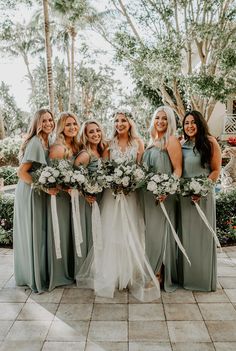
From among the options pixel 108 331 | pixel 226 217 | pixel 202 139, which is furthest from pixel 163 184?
pixel 226 217

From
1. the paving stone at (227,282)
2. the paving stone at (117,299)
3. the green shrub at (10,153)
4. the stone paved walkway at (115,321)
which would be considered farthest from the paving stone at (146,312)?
the green shrub at (10,153)

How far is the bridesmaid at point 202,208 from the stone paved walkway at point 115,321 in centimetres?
22

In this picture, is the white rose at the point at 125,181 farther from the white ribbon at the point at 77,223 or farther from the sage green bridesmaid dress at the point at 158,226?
the white ribbon at the point at 77,223

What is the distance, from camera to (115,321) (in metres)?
3.54

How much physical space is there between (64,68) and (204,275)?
95.6ft

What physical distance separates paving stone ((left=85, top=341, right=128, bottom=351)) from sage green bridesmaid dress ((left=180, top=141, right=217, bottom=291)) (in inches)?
54.7

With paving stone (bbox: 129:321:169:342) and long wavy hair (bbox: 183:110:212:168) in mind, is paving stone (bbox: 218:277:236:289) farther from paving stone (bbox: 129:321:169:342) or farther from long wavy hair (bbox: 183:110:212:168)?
long wavy hair (bbox: 183:110:212:168)

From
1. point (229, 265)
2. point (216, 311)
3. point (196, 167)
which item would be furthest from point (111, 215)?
point (229, 265)

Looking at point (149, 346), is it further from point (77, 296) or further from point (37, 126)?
point (37, 126)

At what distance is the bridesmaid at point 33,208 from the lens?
13.4 ft

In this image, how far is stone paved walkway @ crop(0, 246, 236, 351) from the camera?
316cm

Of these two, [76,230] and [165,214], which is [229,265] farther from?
[76,230]

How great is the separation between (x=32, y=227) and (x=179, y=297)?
190cm

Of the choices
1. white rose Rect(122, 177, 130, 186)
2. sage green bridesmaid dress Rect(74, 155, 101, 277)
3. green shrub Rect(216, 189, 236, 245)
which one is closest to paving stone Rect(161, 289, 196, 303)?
sage green bridesmaid dress Rect(74, 155, 101, 277)
